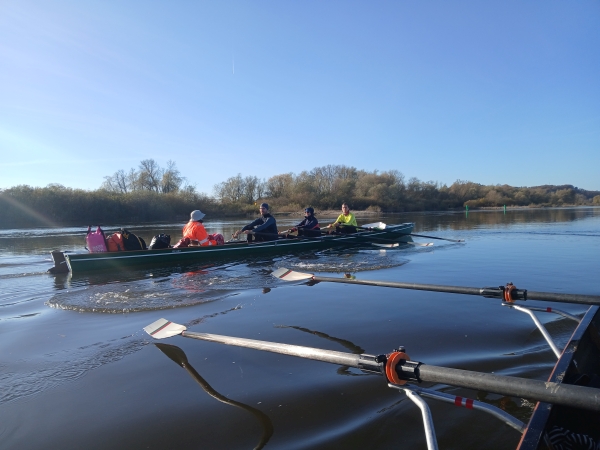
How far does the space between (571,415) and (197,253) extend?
31.7ft

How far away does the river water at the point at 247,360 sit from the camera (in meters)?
2.72

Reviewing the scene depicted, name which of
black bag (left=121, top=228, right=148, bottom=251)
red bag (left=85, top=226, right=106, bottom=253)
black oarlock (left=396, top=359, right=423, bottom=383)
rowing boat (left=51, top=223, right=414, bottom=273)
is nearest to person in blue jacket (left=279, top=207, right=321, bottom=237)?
rowing boat (left=51, top=223, right=414, bottom=273)

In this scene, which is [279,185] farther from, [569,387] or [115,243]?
[569,387]

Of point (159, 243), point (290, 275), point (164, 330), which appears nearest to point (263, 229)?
point (159, 243)

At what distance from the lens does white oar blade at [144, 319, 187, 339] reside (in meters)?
3.83

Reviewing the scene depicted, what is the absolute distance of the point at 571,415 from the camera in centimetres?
226

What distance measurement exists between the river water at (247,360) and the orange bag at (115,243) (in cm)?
172

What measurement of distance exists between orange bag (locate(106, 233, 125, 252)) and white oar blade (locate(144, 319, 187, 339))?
697 cm

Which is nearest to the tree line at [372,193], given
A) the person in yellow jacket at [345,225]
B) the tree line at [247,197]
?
the tree line at [247,197]

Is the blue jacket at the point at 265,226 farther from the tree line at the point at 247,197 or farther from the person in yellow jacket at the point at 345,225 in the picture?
the tree line at the point at 247,197

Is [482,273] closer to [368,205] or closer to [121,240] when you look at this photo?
[121,240]

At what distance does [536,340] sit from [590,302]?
1.22 meters

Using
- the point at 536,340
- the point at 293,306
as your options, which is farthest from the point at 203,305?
the point at 536,340

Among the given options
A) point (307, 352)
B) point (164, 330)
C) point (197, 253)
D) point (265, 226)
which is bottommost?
point (164, 330)
